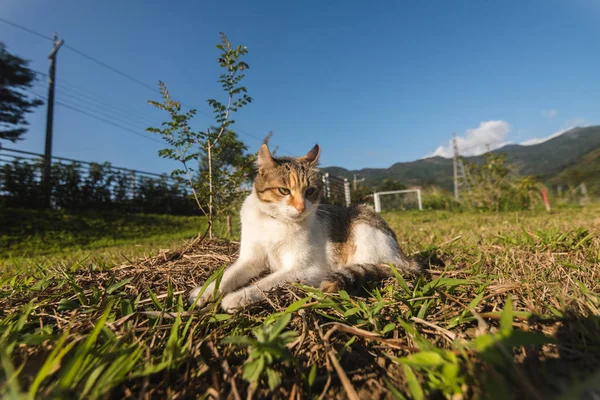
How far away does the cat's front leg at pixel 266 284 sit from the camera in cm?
144

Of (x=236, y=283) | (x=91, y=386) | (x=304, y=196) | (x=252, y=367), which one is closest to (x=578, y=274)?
(x=304, y=196)

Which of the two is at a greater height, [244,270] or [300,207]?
[300,207]

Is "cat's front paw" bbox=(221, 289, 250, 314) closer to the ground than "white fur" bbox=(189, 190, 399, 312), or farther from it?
closer to the ground

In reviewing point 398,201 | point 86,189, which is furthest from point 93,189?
point 398,201

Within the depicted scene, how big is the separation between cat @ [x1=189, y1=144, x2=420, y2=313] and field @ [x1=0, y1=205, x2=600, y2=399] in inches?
9.3

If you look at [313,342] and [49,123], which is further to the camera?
[49,123]

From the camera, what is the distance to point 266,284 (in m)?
1.75

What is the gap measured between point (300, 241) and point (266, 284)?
1.64 feet

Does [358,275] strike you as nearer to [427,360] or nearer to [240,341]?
[427,360]

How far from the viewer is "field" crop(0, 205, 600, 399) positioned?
2.64 feet

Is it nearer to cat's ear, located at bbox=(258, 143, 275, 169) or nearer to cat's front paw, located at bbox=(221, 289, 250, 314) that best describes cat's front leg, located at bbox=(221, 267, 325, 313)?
cat's front paw, located at bbox=(221, 289, 250, 314)

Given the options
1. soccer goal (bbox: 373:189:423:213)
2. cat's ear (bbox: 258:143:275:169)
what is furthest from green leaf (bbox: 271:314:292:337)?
soccer goal (bbox: 373:189:423:213)

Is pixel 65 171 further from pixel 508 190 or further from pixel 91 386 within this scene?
pixel 508 190

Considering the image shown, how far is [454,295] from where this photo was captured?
154cm
